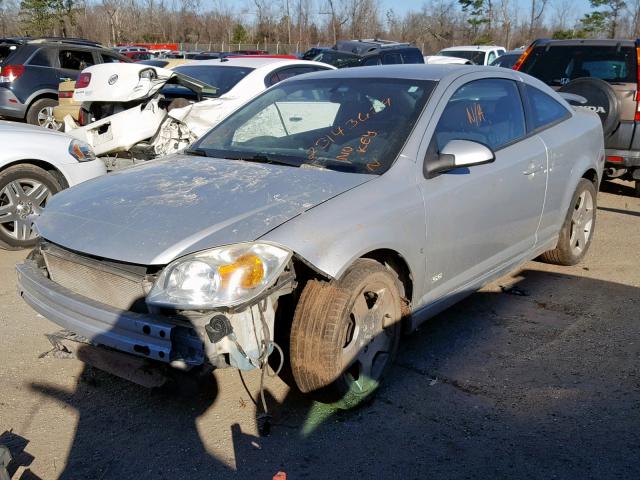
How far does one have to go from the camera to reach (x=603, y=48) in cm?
802

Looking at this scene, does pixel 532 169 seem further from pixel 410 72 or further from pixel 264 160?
pixel 264 160

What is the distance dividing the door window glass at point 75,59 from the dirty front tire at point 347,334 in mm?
11802

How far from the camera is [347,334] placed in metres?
3.31

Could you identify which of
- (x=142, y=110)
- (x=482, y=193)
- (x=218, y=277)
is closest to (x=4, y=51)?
(x=142, y=110)

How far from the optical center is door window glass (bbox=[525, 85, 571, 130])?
4.83 m

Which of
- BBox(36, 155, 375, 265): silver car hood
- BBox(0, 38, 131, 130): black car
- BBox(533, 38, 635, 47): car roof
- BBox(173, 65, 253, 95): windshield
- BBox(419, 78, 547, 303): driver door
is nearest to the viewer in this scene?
BBox(36, 155, 375, 265): silver car hood

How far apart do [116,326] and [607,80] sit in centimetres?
678

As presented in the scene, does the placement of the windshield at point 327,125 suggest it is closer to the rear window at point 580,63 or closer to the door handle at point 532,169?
the door handle at point 532,169

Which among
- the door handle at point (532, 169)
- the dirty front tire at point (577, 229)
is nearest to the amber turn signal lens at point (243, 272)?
the door handle at point (532, 169)

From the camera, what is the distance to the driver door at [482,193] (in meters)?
3.75

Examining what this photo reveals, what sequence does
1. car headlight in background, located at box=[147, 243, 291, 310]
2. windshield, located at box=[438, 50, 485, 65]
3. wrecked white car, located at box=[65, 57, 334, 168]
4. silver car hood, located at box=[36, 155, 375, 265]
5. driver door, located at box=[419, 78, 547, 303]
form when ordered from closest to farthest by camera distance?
car headlight in background, located at box=[147, 243, 291, 310], silver car hood, located at box=[36, 155, 375, 265], driver door, located at box=[419, 78, 547, 303], wrecked white car, located at box=[65, 57, 334, 168], windshield, located at box=[438, 50, 485, 65]

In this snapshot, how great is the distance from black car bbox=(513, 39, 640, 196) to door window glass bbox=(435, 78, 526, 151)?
1963mm

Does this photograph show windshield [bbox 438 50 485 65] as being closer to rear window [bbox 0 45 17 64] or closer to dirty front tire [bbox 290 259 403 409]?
rear window [bbox 0 45 17 64]

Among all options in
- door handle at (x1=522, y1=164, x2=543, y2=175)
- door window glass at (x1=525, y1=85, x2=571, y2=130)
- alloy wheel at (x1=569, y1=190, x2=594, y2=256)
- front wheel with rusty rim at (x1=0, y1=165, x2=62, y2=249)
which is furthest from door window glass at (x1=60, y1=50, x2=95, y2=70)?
door handle at (x1=522, y1=164, x2=543, y2=175)
